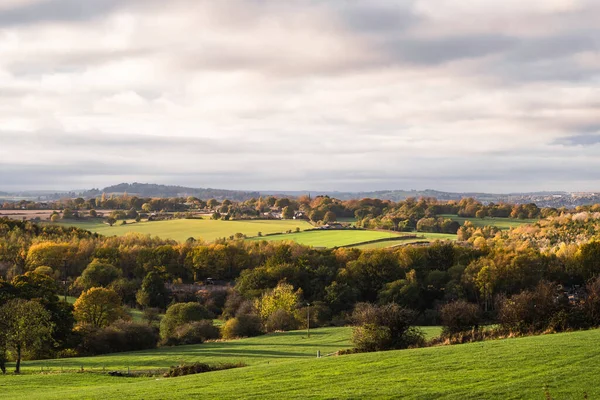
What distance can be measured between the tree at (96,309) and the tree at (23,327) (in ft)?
59.3

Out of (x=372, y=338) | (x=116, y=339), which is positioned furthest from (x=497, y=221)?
(x=372, y=338)

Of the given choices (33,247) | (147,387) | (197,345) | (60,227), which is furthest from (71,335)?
(60,227)

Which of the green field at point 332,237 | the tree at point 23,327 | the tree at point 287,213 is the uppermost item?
the tree at point 287,213

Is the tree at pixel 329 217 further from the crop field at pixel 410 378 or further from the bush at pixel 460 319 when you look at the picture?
the crop field at pixel 410 378

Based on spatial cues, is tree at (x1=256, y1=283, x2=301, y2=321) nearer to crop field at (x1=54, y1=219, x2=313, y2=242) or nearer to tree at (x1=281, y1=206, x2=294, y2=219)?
crop field at (x1=54, y1=219, x2=313, y2=242)

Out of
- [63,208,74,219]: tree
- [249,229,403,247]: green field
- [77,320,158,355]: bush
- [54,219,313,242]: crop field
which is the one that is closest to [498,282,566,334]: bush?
[77,320,158,355]: bush

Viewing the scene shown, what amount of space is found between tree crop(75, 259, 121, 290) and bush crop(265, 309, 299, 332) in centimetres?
3582

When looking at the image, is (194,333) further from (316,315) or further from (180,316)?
(316,315)

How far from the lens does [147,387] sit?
83.5 ft

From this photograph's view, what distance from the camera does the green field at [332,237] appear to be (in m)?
115

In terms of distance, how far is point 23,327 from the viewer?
4369 cm

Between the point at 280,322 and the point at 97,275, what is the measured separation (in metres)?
38.4

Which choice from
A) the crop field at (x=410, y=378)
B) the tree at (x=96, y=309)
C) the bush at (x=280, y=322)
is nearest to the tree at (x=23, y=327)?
the crop field at (x=410, y=378)

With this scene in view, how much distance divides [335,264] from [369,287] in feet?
27.6
